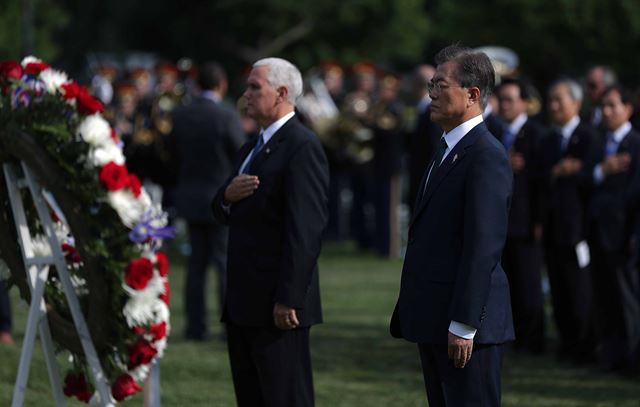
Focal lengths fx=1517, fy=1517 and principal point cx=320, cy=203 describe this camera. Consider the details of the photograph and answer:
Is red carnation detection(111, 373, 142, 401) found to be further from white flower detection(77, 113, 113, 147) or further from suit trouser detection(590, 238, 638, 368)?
A: suit trouser detection(590, 238, 638, 368)

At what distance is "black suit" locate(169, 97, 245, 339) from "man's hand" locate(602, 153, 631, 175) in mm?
3530

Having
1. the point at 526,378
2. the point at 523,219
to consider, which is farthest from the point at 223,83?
the point at 526,378

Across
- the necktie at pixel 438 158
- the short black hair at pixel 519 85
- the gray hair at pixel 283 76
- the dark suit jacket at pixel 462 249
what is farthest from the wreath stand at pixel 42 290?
the short black hair at pixel 519 85

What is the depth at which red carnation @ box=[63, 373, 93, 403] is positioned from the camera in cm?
803

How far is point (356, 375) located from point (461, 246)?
514cm

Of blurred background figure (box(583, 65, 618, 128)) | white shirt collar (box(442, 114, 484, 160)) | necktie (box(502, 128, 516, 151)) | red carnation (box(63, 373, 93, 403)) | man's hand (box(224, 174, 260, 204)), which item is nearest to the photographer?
white shirt collar (box(442, 114, 484, 160))

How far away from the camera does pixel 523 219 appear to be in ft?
42.7

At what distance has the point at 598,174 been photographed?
39.0 feet

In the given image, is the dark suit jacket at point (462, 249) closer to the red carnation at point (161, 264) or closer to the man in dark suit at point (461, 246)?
the man in dark suit at point (461, 246)

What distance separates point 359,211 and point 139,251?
16.1 meters

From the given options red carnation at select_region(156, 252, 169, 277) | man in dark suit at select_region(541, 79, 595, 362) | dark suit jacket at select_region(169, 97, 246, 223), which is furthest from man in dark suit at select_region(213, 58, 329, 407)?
dark suit jacket at select_region(169, 97, 246, 223)

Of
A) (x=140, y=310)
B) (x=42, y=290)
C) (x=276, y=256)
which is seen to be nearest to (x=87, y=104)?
(x=42, y=290)

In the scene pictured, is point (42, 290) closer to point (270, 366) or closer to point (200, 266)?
point (270, 366)

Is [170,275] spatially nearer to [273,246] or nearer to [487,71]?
[273,246]
